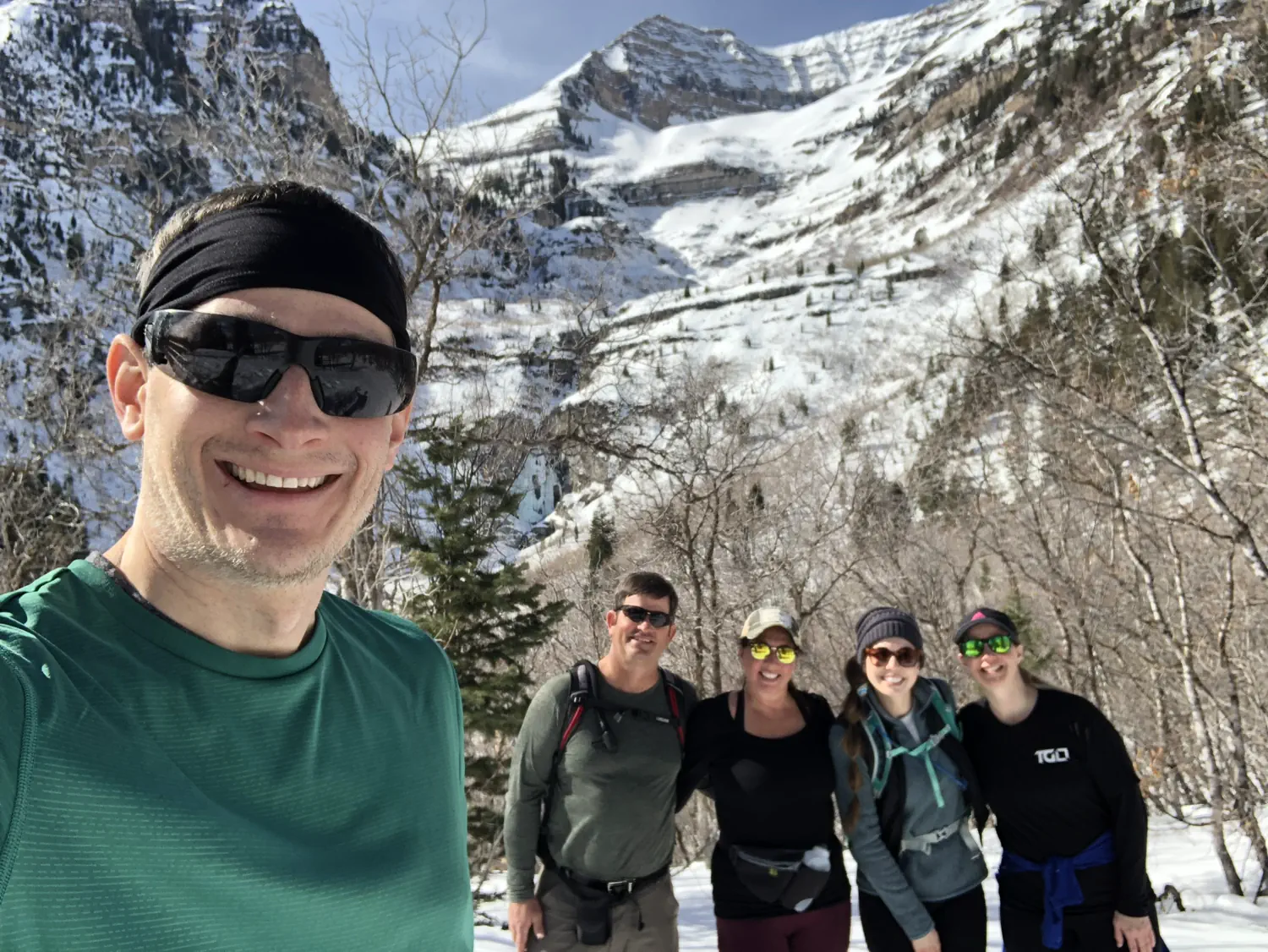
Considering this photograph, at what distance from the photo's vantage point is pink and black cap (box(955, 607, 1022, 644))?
364 cm

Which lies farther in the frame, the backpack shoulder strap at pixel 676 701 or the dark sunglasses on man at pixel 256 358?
the backpack shoulder strap at pixel 676 701

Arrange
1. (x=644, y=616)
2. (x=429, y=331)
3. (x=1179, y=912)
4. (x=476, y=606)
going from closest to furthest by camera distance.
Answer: (x=644, y=616) → (x=429, y=331) → (x=1179, y=912) → (x=476, y=606)

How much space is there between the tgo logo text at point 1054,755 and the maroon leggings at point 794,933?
1.09 meters

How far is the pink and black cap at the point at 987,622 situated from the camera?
364cm

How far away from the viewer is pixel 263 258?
1132mm

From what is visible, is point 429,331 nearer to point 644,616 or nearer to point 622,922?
point 644,616

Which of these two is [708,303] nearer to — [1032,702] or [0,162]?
[0,162]

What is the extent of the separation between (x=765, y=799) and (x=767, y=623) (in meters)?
0.79

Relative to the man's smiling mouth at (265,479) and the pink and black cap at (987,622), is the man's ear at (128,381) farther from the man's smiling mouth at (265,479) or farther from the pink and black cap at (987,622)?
the pink and black cap at (987,622)

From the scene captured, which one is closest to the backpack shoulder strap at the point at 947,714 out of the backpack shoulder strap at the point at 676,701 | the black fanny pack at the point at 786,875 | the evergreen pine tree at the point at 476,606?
the black fanny pack at the point at 786,875

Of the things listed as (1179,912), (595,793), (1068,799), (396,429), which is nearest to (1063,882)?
(1068,799)

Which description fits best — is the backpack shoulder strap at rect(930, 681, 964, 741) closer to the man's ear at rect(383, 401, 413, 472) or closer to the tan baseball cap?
the tan baseball cap

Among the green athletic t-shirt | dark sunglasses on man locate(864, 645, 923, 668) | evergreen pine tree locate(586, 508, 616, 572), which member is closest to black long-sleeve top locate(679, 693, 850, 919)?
dark sunglasses on man locate(864, 645, 923, 668)

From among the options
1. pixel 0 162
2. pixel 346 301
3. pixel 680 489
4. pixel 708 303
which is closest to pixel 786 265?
pixel 708 303
